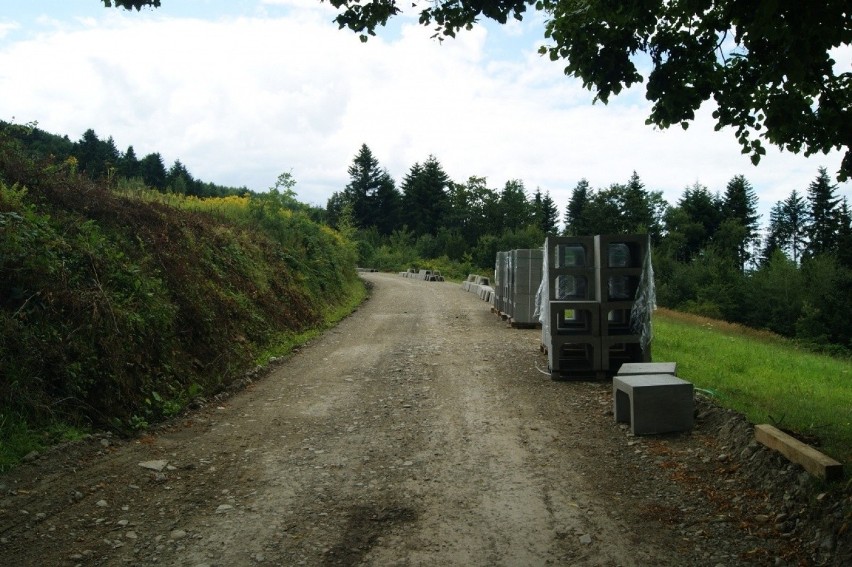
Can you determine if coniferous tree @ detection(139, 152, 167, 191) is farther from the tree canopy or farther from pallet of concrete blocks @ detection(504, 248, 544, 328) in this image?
the tree canopy

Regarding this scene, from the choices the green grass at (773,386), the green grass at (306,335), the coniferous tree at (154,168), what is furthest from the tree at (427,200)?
the green grass at (773,386)

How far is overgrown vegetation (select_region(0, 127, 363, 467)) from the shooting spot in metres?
6.36

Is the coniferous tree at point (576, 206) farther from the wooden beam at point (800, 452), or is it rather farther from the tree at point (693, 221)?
the wooden beam at point (800, 452)

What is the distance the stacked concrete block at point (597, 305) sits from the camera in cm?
973

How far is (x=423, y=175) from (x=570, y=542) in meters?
86.7

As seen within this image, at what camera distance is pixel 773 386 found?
9703 mm

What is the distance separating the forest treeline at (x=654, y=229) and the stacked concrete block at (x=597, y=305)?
45440mm

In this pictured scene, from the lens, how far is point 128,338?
764 centimetres

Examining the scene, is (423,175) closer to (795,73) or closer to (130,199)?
(130,199)

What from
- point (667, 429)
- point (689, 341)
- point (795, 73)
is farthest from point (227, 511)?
point (689, 341)

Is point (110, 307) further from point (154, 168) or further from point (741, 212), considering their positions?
point (741, 212)

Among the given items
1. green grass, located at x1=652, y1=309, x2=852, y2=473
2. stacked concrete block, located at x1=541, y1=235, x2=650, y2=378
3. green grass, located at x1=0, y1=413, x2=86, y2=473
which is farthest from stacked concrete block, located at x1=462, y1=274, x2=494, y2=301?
green grass, located at x1=0, y1=413, x2=86, y2=473

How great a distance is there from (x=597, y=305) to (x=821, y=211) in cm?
8884

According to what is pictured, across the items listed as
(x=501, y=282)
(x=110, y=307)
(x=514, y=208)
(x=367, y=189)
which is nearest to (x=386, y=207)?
(x=367, y=189)
